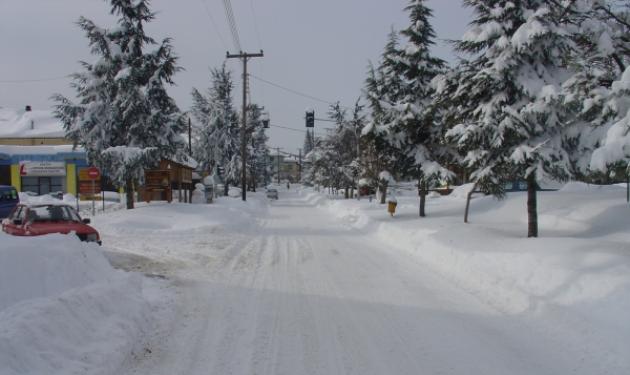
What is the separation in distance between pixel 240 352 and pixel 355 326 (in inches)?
71.7

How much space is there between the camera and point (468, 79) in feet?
44.4

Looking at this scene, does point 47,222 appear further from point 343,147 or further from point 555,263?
point 343,147

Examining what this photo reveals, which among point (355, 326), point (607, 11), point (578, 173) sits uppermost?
point (607, 11)

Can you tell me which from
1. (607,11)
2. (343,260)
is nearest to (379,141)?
(343,260)

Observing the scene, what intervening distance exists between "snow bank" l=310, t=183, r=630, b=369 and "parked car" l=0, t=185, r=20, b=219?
1760cm

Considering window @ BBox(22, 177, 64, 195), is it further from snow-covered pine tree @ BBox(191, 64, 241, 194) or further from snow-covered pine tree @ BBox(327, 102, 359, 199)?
snow-covered pine tree @ BBox(327, 102, 359, 199)

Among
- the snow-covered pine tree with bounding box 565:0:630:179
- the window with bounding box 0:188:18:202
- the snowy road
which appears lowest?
the snowy road

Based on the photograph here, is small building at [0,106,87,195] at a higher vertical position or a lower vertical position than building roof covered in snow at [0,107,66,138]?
lower

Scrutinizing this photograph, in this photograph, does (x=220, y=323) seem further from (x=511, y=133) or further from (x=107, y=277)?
(x=511, y=133)

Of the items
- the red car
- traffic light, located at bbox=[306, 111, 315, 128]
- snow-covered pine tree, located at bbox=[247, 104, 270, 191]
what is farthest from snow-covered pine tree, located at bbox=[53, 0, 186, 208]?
snow-covered pine tree, located at bbox=[247, 104, 270, 191]

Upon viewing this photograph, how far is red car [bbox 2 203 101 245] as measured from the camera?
11.9 m

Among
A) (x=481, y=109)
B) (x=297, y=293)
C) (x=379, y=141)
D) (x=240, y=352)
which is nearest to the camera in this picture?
(x=240, y=352)

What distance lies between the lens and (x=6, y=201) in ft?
74.0

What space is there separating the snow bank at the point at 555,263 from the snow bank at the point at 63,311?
5.56 m
